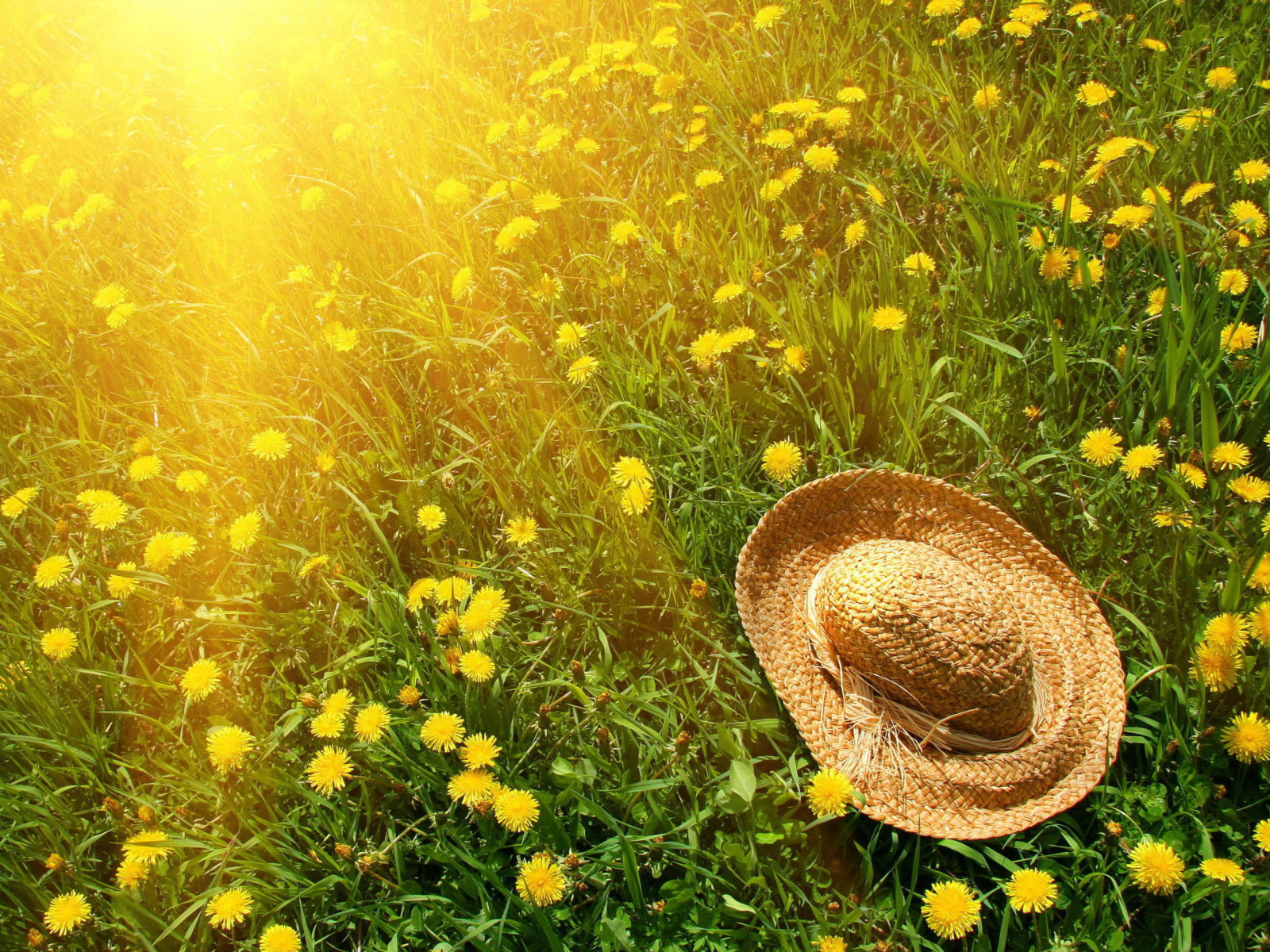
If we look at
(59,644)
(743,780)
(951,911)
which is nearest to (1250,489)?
(951,911)

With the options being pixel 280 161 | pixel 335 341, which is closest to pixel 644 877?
pixel 335 341

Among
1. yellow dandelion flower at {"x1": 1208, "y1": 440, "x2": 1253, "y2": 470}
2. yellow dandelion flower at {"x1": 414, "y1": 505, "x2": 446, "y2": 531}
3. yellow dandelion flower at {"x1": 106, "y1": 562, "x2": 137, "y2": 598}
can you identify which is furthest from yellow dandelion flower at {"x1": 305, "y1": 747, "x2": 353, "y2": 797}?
yellow dandelion flower at {"x1": 1208, "y1": 440, "x2": 1253, "y2": 470}

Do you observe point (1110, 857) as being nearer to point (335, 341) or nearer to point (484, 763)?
point (484, 763)

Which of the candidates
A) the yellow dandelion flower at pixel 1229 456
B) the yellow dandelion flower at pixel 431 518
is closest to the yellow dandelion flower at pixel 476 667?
the yellow dandelion flower at pixel 431 518

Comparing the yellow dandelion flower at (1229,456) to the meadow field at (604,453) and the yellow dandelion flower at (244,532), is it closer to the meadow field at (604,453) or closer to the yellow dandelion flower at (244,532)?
the meadow field at (604,453)

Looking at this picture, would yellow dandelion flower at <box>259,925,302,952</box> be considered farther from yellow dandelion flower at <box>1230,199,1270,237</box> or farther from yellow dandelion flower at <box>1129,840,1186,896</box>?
yellow dandelion flower at <box>1230,199,1270,237</box>
